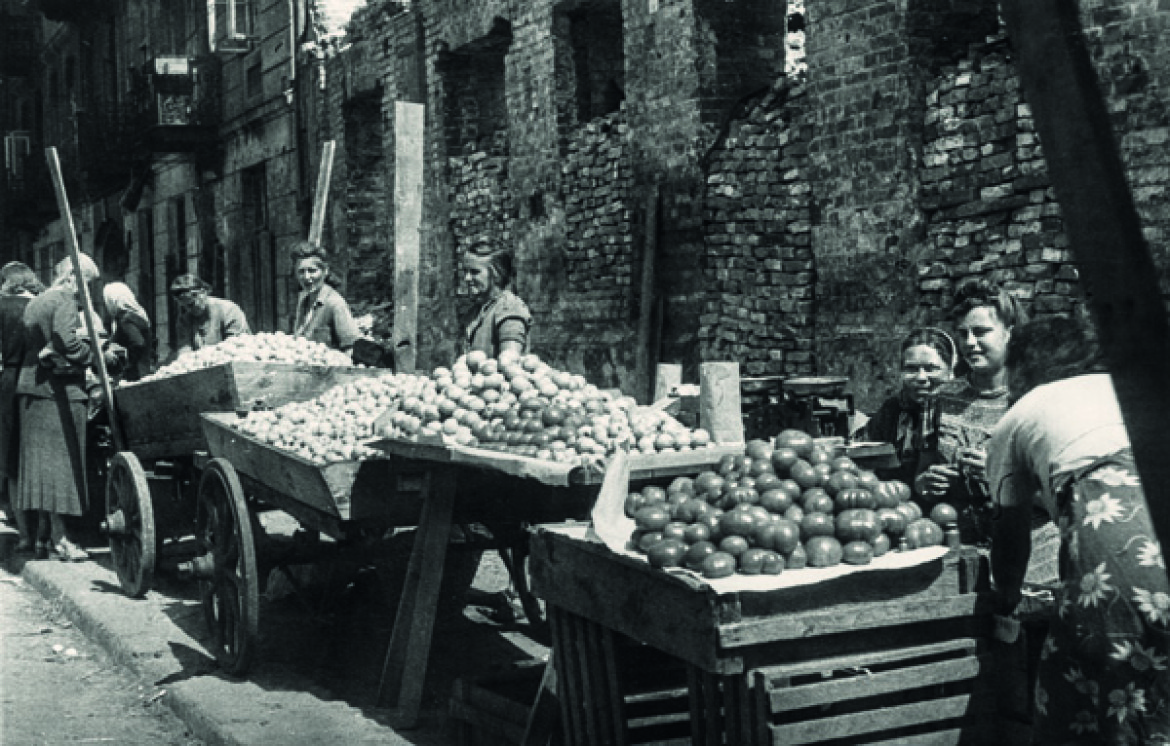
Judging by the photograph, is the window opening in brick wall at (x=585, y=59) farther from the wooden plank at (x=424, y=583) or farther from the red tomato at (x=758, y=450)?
the red tomato at (x=758, y=450)

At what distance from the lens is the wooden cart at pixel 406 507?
5.63 meters

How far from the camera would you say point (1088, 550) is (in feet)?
11.7

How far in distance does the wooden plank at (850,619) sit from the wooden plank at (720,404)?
1.93 m

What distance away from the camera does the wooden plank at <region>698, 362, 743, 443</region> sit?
5824 millimetres

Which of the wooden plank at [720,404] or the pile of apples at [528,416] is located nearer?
the pile of apples at [528,416]

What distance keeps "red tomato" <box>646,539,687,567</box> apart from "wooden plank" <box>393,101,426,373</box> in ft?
18.7

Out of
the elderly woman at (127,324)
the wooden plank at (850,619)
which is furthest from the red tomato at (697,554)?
the elderly woman at (127,324)

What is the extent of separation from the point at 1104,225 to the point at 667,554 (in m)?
2.47

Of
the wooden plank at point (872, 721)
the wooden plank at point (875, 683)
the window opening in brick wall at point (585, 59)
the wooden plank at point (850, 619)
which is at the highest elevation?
the window opening in brick wall at point (585, 59)

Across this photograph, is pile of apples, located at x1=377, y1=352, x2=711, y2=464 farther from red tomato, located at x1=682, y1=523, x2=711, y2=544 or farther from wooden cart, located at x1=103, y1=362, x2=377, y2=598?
wooden cart, located at x1=103, y1=362, x2=377, y2=598

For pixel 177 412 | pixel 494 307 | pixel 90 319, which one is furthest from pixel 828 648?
pixel 90 319

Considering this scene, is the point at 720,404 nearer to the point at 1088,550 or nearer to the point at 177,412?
the point at 1088,550

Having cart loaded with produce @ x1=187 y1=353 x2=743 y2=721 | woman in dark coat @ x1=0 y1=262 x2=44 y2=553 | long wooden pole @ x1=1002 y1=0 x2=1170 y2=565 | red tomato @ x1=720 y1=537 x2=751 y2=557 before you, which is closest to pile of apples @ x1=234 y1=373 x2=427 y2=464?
cart loaded with produce @ x1=187 y1=353 x2=743 y2=721

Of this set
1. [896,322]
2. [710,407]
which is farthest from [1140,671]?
[896,322]
